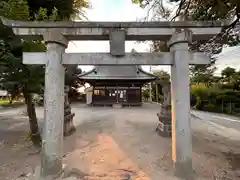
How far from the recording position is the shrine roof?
1555 cm

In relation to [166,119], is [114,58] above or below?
above

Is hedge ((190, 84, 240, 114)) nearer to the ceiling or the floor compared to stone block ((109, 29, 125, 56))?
nearer to the floor

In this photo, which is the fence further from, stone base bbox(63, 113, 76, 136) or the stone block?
the stone block

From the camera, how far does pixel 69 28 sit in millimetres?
3254

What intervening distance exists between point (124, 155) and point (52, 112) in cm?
229

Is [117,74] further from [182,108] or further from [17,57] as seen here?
[182,108]

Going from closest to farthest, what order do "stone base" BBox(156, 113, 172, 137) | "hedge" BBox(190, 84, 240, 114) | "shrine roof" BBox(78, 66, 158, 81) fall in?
"stone base" BBox(156, 113, 172, 137), "shrine roof" BBox(78, 66, 158, 81), "hedge" BBox(190, 84, 240, 114)

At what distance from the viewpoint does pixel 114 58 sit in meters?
3.27

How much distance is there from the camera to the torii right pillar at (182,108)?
3.12 meters

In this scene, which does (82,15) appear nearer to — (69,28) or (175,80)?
(69,28)

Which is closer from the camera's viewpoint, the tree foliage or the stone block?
the stone block

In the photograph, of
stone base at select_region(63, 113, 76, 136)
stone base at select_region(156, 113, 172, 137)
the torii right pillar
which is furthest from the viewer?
stone base at select_region(63, 113, 76, 136)

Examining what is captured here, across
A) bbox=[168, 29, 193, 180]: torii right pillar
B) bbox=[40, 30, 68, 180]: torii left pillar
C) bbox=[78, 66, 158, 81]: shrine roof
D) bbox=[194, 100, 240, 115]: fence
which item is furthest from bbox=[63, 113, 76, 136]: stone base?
bbox=[194, 100, 240, 115]: fence

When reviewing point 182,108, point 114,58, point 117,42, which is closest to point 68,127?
point 114,58
